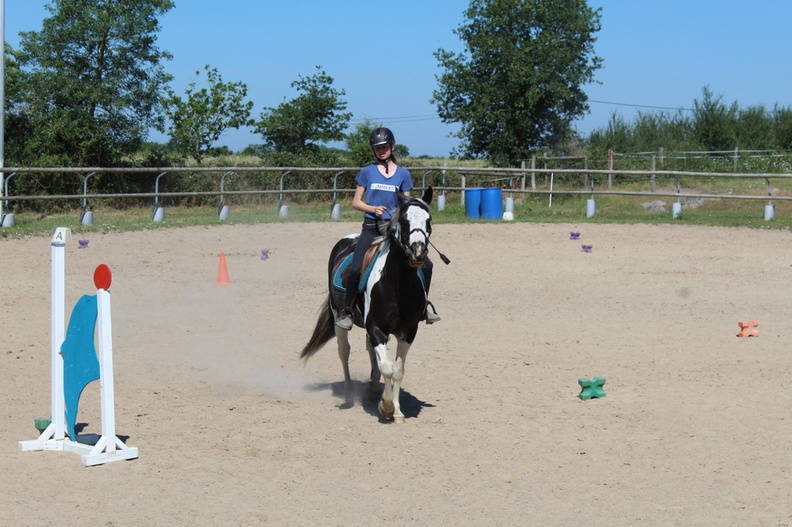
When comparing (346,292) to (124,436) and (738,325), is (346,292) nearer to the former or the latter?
(124,436)

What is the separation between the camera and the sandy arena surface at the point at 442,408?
5.28 meters

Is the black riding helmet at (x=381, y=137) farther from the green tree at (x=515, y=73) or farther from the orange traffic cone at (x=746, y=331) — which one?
the green tree at (x=515, y=73)

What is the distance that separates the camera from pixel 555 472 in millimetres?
5910

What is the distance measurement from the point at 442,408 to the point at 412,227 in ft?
5.97

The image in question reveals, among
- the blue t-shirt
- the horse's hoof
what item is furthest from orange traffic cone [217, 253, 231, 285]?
the horse's hoof

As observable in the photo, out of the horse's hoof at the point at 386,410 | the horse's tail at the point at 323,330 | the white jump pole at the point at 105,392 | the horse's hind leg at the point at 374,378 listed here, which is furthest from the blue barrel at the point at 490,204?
the white jump pole at the point at 105,392

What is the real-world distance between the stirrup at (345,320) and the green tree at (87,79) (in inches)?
1006

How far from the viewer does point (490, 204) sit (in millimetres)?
23688

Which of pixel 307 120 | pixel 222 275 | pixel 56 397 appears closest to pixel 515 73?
pixel 307 120

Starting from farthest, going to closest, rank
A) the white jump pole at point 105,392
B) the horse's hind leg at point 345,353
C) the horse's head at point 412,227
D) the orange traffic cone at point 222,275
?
the orange traffic cone at point 222,275 → the horse's hind leg at point 345,353 → the horse's head at point 412,227 → the white jump pole at point 105,392

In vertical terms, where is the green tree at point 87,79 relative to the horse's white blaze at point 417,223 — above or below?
above

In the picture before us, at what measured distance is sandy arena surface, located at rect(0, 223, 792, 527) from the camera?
208 inches

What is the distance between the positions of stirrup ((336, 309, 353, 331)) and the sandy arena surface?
703 mm

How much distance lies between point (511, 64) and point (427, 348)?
33823 mm
